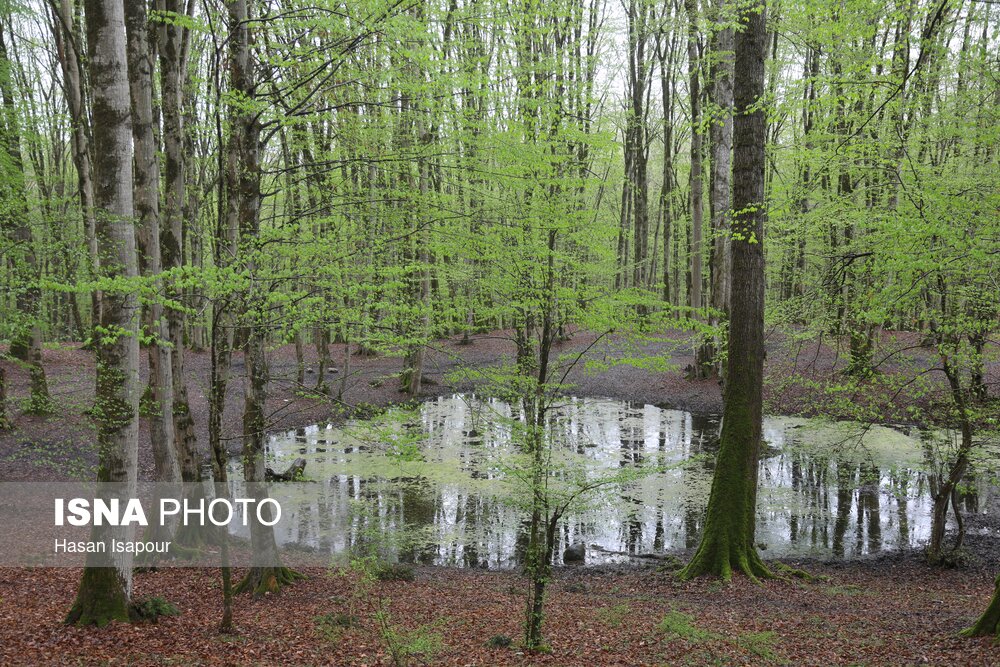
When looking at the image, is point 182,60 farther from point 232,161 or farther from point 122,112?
point 122,112

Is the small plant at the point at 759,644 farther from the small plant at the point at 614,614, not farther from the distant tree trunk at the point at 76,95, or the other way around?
the distant tree trunk at the point at 76,95

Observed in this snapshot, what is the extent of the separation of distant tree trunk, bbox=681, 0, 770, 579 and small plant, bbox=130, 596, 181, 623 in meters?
6.61

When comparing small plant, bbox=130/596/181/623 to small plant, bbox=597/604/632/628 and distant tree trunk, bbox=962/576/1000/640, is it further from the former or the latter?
distant tree trunk, bbox=962/576/1000/640

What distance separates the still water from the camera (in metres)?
10.2

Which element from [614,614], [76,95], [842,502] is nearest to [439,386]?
[76,95]

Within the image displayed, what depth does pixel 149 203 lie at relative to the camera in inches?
299

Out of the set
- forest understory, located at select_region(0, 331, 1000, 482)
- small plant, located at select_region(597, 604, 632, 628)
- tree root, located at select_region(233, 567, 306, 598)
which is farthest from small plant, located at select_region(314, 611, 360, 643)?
forest understory, located at select_region(0, 331, 1000, 482)

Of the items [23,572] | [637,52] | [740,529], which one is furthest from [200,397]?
[637,52]

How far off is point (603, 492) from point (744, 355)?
2.84 metres

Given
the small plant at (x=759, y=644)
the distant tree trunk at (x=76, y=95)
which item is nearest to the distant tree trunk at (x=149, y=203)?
the distant tree trunk at (x=76, y=95)

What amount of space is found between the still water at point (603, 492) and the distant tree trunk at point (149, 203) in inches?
106

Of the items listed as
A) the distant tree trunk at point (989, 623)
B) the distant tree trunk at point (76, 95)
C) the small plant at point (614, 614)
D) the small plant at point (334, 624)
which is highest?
the distant tree trunk at point (76, 95)

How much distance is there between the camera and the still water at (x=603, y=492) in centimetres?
1022

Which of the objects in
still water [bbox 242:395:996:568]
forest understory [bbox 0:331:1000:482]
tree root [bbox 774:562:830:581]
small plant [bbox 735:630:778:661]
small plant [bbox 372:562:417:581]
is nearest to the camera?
small plant [bbox 735:630:778:661]
